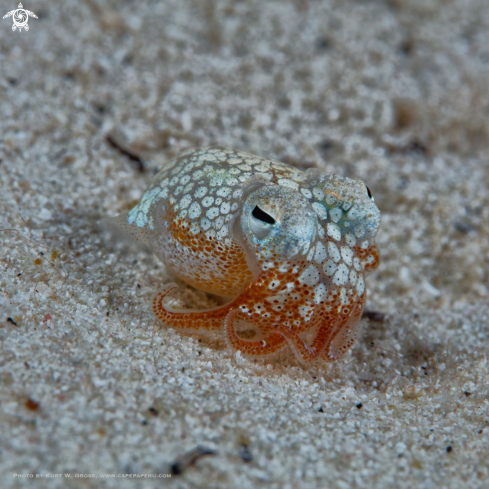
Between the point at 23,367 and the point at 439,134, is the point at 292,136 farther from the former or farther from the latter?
the point at 23,367

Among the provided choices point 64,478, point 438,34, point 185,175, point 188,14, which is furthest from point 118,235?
point 438,34

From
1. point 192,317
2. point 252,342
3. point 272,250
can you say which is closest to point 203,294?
point 192,317

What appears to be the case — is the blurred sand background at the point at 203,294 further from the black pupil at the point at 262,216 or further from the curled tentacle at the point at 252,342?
the black pupil at the point at 262,216

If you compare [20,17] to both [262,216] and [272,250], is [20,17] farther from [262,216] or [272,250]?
[272,250]

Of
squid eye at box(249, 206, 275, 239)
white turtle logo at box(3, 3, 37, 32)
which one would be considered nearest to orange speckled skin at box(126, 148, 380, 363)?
squid eye at box(249, 206, 275, 239)

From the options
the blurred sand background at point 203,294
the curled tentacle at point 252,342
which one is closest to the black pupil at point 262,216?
the curled tentacle at point 252,342

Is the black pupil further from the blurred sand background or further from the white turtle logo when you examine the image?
the white turtle logo
